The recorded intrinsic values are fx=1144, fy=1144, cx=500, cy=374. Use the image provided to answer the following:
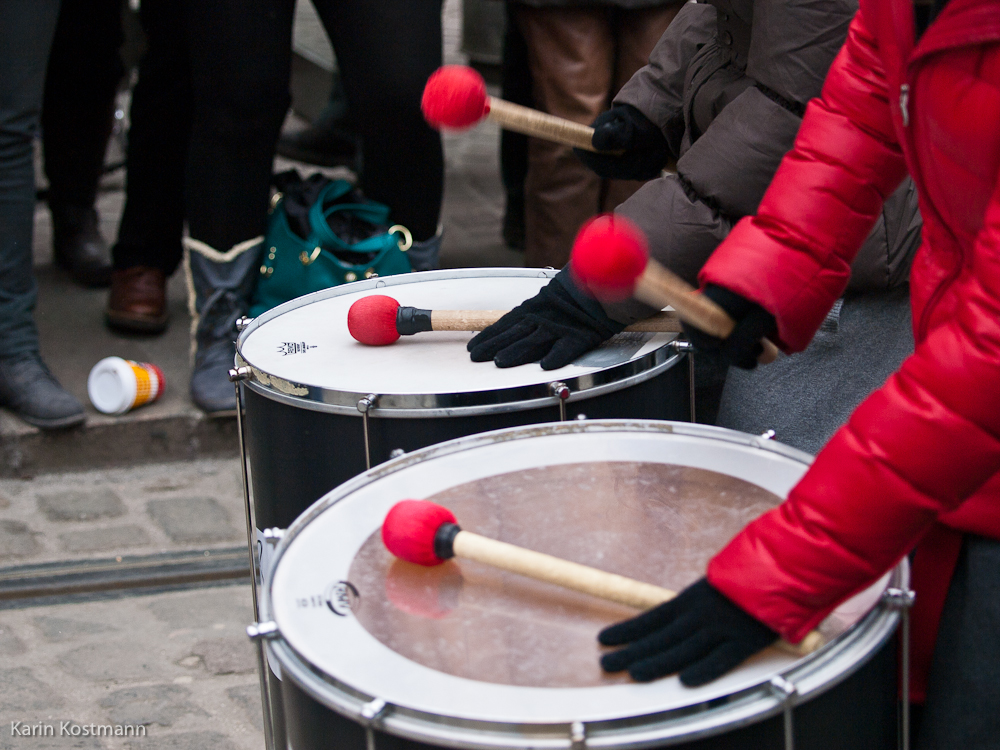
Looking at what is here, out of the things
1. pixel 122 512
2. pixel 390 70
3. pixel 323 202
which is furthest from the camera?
pixel 323 202

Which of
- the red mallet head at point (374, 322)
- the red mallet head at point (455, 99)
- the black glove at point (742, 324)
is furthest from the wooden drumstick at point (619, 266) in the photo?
the red mallet head at point (374, 322)

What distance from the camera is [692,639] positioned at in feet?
2.85

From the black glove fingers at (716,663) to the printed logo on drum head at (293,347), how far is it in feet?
2.60

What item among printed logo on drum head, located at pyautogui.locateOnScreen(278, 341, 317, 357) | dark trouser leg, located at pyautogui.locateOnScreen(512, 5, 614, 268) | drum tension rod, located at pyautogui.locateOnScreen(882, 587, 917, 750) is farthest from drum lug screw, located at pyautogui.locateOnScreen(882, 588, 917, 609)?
dark trouser leg, located at pyautogui.locateOnScreen(512, 5, 614, 268)

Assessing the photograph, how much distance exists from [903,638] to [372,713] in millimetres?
434

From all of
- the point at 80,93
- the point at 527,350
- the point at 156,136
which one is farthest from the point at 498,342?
the point at 80,93

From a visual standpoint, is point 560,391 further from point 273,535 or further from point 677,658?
point 677,658

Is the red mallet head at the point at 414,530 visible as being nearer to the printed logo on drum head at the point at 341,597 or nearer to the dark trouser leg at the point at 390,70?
the printed logo on drum head at the point at 341,597

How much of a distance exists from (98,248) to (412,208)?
4.09 ft

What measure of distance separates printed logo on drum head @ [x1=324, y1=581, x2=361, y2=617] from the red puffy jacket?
31 centimetres

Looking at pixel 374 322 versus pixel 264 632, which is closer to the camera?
pixel 264 632

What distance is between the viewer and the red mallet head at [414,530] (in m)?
1.01

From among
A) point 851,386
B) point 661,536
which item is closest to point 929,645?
point 661,536

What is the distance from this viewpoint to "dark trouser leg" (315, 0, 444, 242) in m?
2.42
